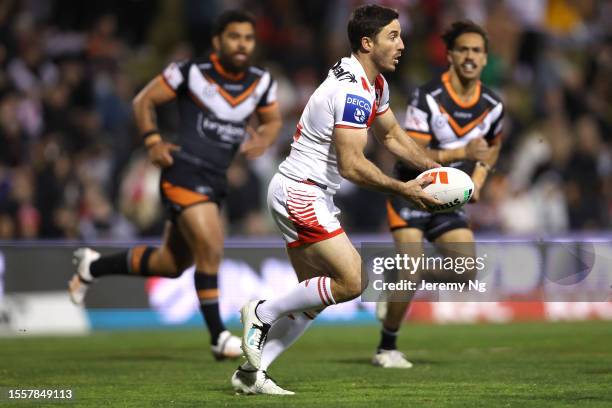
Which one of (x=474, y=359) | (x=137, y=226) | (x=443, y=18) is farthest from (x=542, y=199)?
(x=474, y=359)

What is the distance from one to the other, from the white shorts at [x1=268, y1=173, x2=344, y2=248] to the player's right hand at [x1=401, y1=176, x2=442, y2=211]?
572 millimetres

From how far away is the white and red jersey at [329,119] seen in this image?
8.62 m

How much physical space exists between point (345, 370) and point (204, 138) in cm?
285

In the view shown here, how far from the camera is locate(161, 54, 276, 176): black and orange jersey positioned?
39.8 ft

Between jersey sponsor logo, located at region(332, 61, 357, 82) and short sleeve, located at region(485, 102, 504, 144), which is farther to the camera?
short sleeve, located at region(485, 102, 504, 144)

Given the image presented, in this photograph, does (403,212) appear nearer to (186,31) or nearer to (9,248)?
(9,248)

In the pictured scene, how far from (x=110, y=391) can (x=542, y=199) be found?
11539 mm

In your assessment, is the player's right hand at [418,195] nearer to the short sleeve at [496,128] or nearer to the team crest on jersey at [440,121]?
the team crest on jersey at [440,121]

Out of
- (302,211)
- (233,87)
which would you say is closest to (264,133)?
(233,87)

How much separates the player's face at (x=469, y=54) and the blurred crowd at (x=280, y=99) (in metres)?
7.80

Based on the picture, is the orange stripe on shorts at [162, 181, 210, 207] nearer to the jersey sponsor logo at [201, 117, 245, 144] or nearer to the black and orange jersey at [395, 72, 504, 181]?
the jersey sponsor logo at [201, 117, 245, 144]

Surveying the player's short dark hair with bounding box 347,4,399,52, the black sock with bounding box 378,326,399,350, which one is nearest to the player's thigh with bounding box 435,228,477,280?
the black sock with bounding box 378,326,399,350

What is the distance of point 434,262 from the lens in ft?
36.8

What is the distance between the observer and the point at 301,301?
28.4 feet
